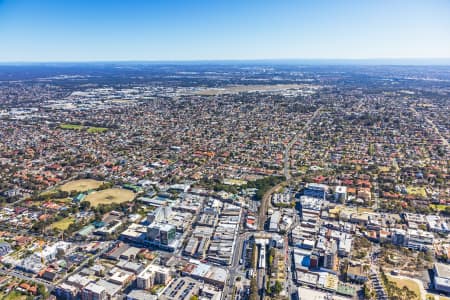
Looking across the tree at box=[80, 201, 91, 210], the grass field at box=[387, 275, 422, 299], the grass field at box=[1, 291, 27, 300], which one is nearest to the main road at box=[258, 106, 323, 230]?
the grass field at box=[387, 275, 422, 299]

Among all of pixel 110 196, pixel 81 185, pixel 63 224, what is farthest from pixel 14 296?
pixel 81 185

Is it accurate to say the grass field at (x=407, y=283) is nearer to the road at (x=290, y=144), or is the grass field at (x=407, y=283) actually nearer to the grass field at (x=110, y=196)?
the road at (x=290, y=144)

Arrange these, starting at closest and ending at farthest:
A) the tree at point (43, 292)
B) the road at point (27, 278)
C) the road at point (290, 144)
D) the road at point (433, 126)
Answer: the tree at point (43, 292), the road at point (27, 278), the road at point (290, 144), the road at point (433, 126)

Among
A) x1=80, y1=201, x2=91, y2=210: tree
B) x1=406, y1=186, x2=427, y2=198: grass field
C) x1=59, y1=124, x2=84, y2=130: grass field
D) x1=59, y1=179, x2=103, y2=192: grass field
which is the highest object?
x1=59, y1=124, x2=84, y2=130: grass field

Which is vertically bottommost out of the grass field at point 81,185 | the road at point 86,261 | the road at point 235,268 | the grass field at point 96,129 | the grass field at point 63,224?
the road at point 235,268

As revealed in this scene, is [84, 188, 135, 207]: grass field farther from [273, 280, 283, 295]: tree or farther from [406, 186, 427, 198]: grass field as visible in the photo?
[406, 186, 427, 198]: grass field

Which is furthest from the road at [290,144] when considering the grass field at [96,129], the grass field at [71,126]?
the grass field at [71,126]

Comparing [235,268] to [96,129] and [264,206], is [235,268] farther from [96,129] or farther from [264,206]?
[96,129]
